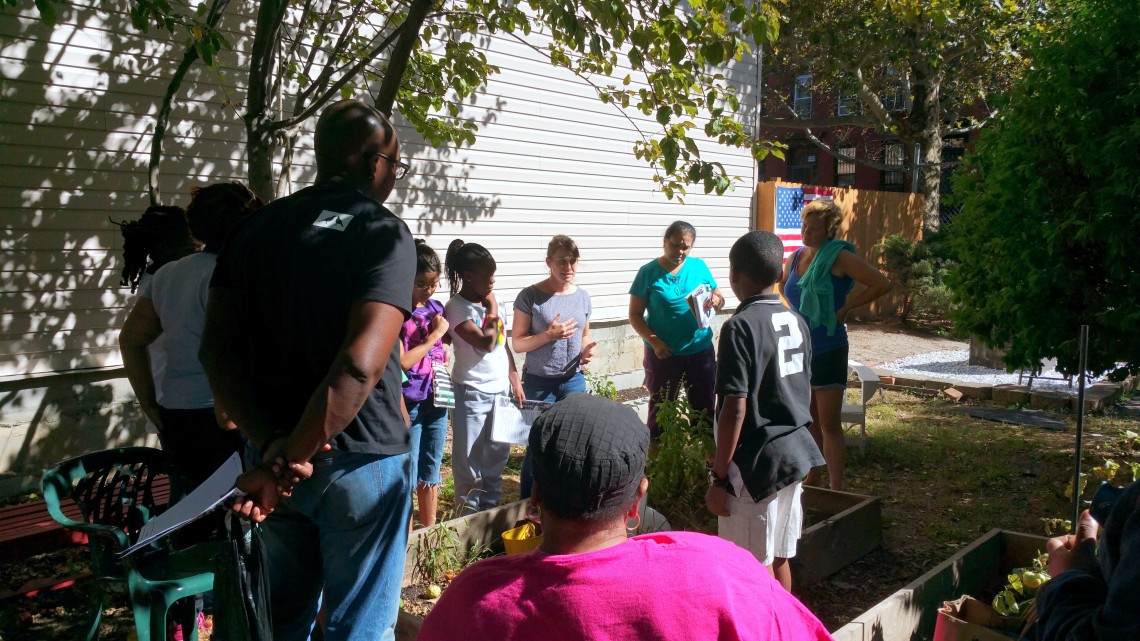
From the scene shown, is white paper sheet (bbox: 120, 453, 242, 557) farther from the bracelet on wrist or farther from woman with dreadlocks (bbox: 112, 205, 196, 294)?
woman with dreadlocks (bbox: 112, 205, 196, 294)

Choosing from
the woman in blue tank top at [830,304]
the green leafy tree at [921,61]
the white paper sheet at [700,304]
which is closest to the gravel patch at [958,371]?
the green leafy tree at [921,61]

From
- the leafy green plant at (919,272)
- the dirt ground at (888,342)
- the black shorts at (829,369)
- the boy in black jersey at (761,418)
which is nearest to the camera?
the boy in black jersey at (761,418)

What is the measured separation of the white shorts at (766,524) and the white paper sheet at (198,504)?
81.3 inches

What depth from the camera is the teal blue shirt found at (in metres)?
6.04

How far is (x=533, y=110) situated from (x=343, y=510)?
7803mm

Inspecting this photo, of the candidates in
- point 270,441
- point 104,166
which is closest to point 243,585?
point 270,441

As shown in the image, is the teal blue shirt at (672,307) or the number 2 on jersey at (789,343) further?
the teal blue shirt at (672,307)

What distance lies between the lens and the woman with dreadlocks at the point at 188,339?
352 cm

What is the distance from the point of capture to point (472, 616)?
5.12 ft

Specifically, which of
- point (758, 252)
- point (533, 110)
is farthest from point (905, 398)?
point (758, 252)

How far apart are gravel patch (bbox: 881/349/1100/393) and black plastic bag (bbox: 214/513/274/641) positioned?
9.82 metres

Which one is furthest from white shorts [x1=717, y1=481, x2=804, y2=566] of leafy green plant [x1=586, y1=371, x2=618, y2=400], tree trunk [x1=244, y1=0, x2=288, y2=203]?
leafy green plant [x1=586, y1=371, x2=618, y2=400]

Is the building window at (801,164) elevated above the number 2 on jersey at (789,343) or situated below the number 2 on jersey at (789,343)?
above

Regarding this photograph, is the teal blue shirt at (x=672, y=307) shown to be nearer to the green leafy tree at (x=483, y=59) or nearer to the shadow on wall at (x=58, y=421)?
the green leafy tree at (x=483, y=59)
